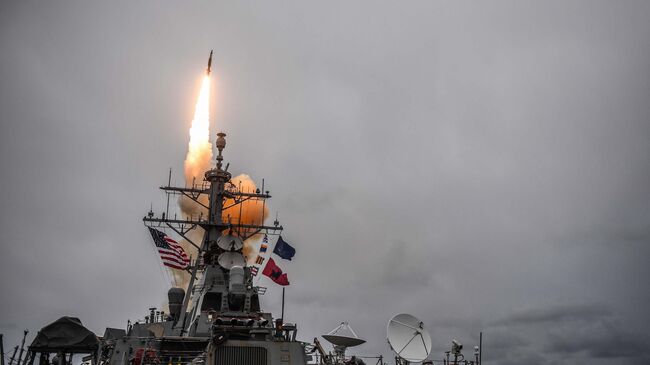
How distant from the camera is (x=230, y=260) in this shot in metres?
30.1

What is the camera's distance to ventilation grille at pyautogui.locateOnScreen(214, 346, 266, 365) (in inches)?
884

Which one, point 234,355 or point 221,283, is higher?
point 221,283

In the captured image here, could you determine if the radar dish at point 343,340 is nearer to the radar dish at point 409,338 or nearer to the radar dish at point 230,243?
the radar dish at point 409,338

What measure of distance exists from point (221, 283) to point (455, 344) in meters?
10.7

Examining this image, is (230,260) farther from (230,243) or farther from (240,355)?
(240,355)

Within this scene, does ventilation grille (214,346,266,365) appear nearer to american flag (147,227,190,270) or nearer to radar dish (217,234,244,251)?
radar dish (217,234,244,251)

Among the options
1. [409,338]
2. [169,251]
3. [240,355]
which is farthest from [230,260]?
[409,338]

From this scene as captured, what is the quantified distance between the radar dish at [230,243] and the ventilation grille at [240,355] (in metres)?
8.25

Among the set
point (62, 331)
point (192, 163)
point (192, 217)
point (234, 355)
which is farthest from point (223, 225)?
point (234, 355)

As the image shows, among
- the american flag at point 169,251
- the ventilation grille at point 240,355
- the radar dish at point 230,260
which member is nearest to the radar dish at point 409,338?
the ventilation grille at point 240,355

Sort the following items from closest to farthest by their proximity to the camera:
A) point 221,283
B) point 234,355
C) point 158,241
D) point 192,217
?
point 234,355, point 221,283, point 158,241, point 192,217

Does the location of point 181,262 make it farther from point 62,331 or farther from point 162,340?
point 162,340

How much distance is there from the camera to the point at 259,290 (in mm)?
28750

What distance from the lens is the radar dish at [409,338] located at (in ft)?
85.8
